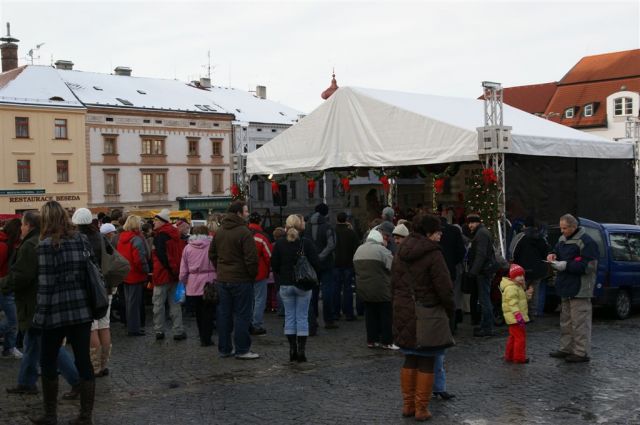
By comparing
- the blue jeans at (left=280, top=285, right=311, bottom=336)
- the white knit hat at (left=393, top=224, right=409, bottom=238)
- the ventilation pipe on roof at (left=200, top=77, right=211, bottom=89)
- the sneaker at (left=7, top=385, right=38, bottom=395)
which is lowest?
the sneaker at (left=7, top=385, right=38, bottom=395)

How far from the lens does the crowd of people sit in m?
6.43

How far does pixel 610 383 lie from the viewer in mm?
8148

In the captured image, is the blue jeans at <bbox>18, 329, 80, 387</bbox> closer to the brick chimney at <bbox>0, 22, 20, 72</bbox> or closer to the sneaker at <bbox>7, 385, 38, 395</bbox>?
the sneaker at <bbox>7, 385, 38, 395</bbox>

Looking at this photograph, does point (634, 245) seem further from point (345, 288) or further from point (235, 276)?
point (235, 276)

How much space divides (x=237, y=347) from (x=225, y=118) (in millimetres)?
46244

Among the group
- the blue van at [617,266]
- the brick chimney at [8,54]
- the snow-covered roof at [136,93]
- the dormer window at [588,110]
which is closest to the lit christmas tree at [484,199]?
the blue van at [617,266]

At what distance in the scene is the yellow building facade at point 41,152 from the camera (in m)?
45.0

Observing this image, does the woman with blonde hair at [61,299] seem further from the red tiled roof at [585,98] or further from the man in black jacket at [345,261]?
the red tiled roof at [585,98]

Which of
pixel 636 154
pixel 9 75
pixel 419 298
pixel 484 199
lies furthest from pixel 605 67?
pixel 419 298

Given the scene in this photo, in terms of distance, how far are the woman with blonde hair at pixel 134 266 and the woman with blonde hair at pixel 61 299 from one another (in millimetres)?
4913

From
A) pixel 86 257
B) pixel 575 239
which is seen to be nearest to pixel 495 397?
pixel 575 239

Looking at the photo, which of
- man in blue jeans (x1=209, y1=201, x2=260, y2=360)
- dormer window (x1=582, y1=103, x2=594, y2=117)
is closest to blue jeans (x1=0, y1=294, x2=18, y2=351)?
man in blue jeans (x1=209, y1=201, x2=260, y2=360)

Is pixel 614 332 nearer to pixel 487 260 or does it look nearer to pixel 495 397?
pixel 487 260

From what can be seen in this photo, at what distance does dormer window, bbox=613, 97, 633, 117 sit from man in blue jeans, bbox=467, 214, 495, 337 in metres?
51.0
